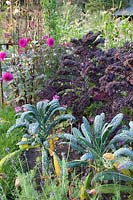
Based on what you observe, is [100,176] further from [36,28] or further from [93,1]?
[93,1]

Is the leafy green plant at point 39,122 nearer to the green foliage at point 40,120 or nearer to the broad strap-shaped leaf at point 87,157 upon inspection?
the green foliage at point 40,120

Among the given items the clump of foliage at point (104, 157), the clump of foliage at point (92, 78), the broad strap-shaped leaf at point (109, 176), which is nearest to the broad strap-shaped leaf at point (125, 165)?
the clump of foliage at point (104, 157)

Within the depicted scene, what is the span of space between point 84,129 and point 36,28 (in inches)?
129

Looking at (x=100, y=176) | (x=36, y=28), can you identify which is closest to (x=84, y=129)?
(x=100, y=176)

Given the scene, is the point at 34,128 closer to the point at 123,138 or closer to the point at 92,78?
the point at 123,138

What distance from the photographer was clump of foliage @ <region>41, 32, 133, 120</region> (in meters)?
3.43

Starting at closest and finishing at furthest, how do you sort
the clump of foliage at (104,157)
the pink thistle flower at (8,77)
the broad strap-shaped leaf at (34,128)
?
the clump of foliage at (104,157) → the broad strap-shaped leaf at (34,128) → the pink thistle flower at (8,77)

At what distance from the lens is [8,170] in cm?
350

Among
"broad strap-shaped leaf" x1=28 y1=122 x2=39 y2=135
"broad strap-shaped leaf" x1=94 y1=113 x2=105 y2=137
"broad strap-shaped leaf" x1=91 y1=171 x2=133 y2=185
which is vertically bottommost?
"broad strap-shaped leaf" x1=91 y1=171 x2=133 y2=185

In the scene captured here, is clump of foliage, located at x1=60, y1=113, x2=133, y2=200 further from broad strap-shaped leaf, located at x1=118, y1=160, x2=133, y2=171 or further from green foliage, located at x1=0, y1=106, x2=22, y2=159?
green foliage, located at x1=0, y1=106, x2=22, y2=159

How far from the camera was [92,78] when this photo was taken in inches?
153

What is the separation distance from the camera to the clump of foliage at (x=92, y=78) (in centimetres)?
343

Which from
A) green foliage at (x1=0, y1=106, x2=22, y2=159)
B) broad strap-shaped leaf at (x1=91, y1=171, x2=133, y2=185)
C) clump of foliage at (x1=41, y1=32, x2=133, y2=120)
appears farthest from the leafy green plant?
broad strap-shaped leaf at (x1=91, y1=171, x2=133, y2=185)

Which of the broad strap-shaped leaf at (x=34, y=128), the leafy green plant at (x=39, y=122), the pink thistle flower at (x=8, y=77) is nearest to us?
the broad strap-shaped leaf at (x=34, y=128)
